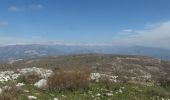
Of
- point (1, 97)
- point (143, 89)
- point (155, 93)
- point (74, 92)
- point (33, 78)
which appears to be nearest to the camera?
point (1, 97)

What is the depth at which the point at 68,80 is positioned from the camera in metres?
23.7

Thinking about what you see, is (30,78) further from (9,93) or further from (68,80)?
(9,93)

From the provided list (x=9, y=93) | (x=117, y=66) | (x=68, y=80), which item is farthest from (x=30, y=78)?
(x=117, y=66)

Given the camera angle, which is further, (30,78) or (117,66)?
(117,66)

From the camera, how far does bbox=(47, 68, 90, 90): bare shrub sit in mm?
23203

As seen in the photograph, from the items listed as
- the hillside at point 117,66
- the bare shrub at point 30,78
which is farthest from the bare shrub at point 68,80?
the hillside at point 117,66

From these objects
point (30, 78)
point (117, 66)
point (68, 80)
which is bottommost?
point (117, 66)

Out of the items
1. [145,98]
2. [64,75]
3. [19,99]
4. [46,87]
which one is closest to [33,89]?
[46,87]

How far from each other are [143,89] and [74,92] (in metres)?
Result: 6.55

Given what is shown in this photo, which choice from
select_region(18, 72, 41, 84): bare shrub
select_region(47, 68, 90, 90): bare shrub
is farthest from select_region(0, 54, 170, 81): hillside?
select_region(47, 68, 90, 90): bare shrub

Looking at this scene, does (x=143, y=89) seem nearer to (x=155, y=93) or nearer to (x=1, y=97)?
(x=155, y=93)

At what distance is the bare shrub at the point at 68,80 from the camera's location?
76.1ft

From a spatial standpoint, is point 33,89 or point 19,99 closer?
point 19,99

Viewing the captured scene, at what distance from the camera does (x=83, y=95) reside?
2127 centimetres
